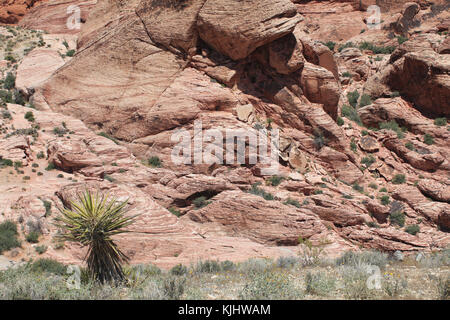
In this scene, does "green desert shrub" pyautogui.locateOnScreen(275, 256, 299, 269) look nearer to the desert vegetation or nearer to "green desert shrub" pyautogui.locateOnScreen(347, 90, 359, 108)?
the desert vegetation

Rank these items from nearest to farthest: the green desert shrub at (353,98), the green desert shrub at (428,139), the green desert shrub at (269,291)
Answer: the green desert shrub at (269,291) → the green desert shrub at (428,139) → the green desert shrub at (353,98)

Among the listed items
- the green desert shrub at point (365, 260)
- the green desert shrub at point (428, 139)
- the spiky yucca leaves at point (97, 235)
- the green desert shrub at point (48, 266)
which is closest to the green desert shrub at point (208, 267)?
the spiky yucca leaves at point (97, 235)

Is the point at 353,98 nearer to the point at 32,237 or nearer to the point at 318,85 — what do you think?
the point at 318,85

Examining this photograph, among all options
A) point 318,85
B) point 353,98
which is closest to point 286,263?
point 318,85

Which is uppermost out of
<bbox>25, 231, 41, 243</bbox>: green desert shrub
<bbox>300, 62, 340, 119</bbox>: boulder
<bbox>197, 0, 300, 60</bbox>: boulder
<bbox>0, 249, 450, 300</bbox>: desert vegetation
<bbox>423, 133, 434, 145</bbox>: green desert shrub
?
<bbox>197, 0, 300, 60</bbox>: boulder

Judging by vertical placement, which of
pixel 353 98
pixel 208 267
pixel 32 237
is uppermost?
pixel 353 98

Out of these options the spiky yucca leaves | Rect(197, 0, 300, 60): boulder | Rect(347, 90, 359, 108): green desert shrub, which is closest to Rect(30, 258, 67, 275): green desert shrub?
the spiky yucca leaves

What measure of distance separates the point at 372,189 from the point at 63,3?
3407 cm

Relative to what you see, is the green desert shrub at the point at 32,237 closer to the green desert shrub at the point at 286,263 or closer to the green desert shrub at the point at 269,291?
the green desert shrub at the point at 269,291

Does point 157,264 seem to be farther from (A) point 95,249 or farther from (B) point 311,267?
(B) point 311,267

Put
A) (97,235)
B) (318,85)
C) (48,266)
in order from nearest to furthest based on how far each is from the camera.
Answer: (97,235)
(48,266)
(318,85)

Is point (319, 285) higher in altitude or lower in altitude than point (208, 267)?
higher

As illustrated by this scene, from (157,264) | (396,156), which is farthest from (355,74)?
(157,264)
